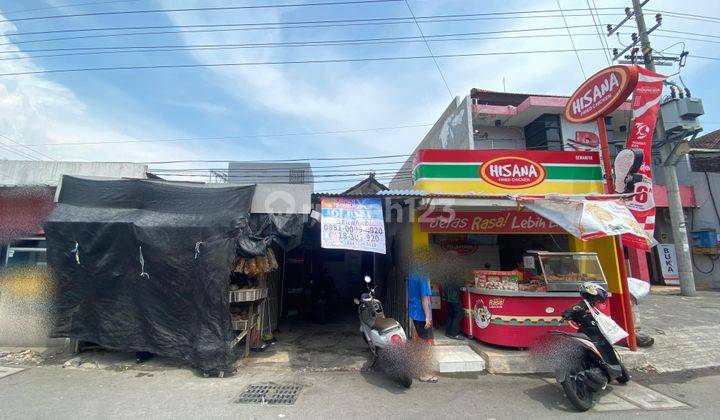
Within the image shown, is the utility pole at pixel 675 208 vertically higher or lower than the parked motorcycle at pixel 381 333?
higher

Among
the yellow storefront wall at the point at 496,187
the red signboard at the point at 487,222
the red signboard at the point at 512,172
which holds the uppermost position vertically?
the red signboard at the point at 512,172

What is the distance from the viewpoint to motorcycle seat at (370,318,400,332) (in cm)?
540

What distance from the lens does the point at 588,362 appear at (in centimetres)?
486


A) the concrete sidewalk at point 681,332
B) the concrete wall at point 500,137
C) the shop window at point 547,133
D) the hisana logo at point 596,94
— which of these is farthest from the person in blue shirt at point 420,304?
the shop window at point 547,133

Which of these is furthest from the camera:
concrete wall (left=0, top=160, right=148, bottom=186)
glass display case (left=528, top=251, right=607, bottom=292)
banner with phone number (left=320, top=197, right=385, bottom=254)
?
concrete wall (left=0, top=160, right=148, bottom=186)

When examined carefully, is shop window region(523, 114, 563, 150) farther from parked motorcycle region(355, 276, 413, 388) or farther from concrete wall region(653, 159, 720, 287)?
parked motorcycle region(355, 276, 413, 388)

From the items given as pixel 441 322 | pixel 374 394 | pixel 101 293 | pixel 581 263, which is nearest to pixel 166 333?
pixel 101 293

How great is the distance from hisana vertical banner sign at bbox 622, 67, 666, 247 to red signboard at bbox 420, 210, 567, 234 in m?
1.83

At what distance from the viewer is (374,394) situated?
5.00m

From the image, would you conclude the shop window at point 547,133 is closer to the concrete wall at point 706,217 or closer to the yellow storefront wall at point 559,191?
the concrete wall at point 706,217

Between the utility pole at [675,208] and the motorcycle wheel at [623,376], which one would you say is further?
the utility pole at [675,208]

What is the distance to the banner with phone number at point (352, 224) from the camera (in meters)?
6.34

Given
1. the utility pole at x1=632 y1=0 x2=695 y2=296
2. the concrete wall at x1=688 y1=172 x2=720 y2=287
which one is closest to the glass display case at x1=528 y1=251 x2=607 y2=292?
the utility pole at x1=632 y1=0 x2=695 y2=296

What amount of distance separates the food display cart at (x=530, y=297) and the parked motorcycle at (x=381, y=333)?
7.12ft
